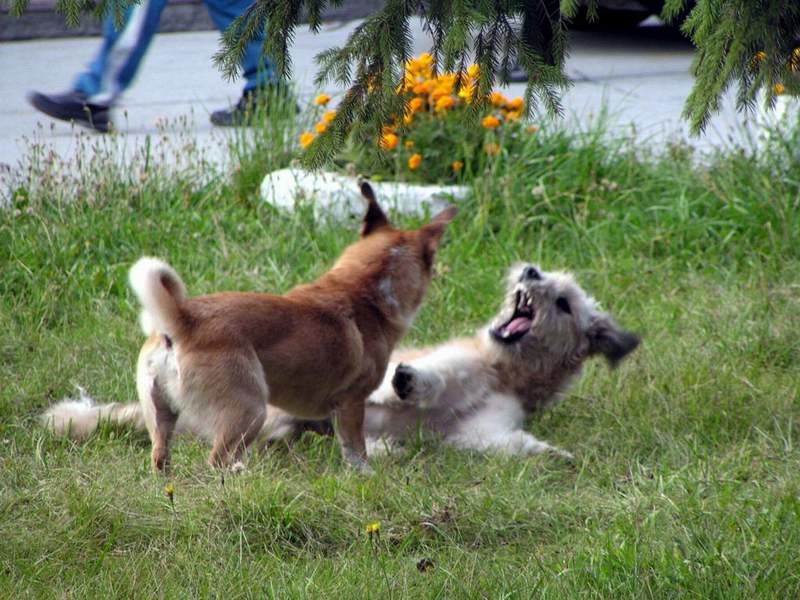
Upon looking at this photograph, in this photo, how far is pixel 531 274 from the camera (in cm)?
577

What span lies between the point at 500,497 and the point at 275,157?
4268 millimetres

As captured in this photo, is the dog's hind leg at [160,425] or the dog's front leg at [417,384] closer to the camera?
the dog's hind leg at [160,425]

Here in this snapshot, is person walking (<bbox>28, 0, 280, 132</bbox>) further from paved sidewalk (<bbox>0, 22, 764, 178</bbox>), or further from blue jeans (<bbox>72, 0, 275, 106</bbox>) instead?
paved sidewalk (<bbox>0, 22, 764, 178</bbox>)

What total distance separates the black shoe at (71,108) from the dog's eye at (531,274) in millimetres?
4591

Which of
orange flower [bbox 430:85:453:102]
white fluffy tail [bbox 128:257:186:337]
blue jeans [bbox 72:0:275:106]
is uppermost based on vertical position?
white fluffy tail [bbox 128:257:186:337]

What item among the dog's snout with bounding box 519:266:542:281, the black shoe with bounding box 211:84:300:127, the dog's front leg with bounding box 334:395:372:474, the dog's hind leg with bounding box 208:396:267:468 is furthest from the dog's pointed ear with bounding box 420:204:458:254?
the black shoe with bounding box 211:84:300:127

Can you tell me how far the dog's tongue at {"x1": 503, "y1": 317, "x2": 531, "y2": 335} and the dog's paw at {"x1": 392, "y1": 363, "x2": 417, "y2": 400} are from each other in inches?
22.5

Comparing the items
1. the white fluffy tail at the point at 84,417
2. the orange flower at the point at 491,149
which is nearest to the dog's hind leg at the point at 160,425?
the white fluffy tail at the point at 84,417

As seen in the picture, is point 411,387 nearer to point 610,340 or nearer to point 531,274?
point 531,274

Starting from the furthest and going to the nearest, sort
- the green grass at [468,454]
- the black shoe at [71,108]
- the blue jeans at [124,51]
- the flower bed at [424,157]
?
the blue jeans at [124,51], the black shoe at [71,108], the flower bed at [424,157], the green grass at [468,454]

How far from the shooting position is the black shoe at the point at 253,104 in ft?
27.7

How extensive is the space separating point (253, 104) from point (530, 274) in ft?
14.4

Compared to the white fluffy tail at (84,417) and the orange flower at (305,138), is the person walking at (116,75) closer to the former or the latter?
the orange flower at (305,138)

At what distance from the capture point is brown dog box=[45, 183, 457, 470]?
4590 millimetres
